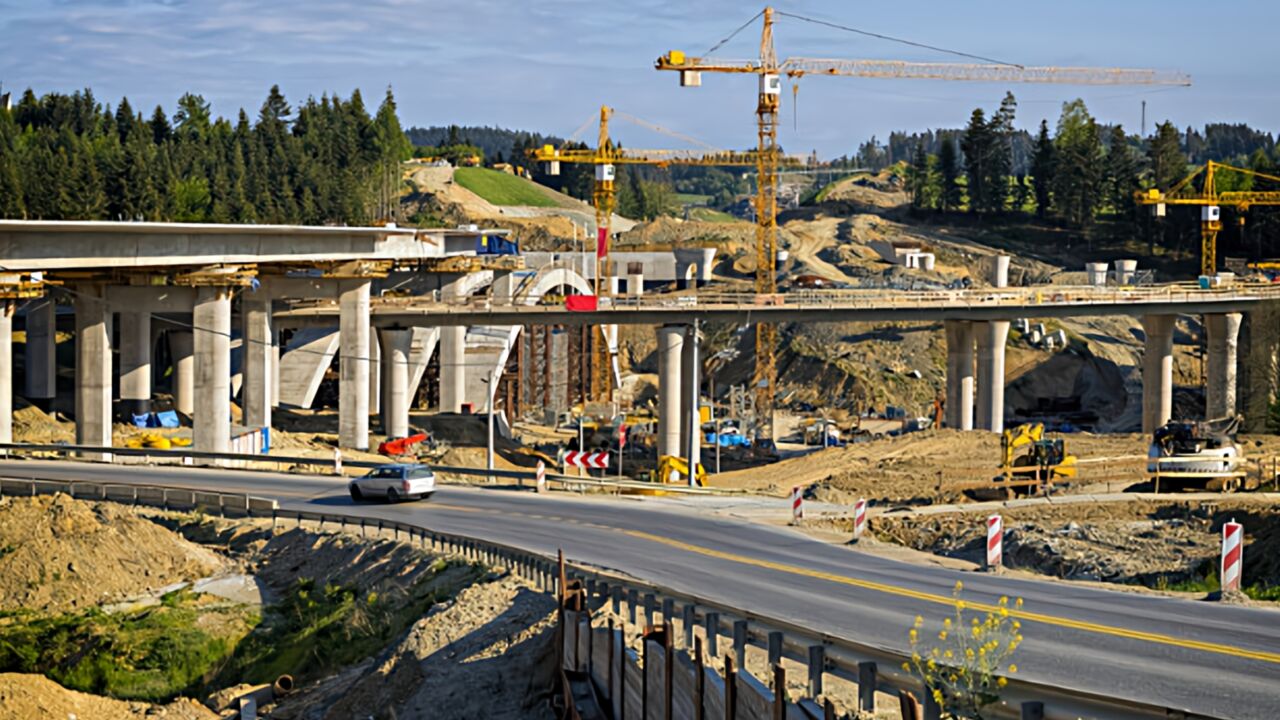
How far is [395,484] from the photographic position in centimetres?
4638

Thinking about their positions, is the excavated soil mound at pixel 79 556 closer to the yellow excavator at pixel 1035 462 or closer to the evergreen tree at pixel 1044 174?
the yellow excavator at pixel 1035 462

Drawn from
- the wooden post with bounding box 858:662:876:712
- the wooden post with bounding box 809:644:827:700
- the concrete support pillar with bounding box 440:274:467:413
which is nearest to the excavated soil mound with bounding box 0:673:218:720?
the wooden post with bounding box 809:644:827:700

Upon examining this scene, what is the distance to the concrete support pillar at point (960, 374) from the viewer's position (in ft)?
302

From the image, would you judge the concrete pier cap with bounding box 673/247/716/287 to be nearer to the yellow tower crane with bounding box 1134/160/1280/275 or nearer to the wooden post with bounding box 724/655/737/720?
the yellow tower crane with bounding box 1134/160/1280/275

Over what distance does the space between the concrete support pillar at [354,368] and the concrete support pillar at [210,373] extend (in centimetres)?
1052

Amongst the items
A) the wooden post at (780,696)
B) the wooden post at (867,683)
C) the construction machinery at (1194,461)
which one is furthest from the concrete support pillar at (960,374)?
the wooden post at (780,696)

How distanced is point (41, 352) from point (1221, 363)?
244 feet

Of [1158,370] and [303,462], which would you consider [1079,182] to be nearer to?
[1158,370]

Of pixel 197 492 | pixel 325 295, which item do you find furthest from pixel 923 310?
pixel 197 492

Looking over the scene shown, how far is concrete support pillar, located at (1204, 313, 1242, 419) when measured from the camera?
102312 millimetres

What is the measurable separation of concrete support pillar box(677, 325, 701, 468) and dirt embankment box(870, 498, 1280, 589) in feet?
117

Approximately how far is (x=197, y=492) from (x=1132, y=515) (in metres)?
28.0

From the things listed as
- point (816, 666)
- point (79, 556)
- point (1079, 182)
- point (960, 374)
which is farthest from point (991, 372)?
point (1079, 182)

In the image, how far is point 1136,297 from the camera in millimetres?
97000
